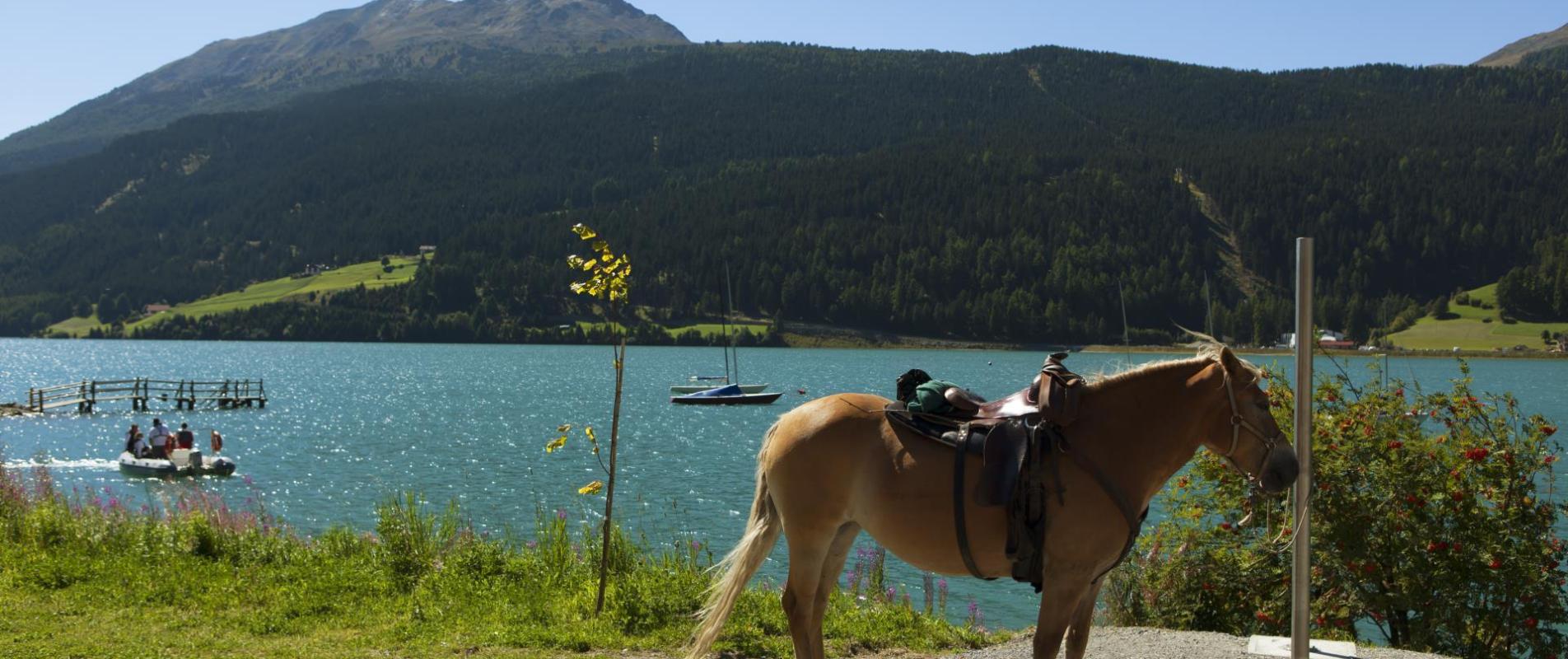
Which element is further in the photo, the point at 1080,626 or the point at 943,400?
the point at 943,400

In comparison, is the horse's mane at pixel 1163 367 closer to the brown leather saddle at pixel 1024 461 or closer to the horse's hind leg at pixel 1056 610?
the brown leather saddle at pixel 1024 461

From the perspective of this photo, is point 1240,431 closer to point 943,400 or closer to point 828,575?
point 943,400

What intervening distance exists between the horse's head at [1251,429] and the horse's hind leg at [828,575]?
205 cm

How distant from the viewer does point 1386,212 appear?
193500mm

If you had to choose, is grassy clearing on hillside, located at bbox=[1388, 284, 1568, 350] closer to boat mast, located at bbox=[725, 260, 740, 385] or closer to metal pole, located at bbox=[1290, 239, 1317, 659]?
boat mast, located at bbox=[725, 260, 740, 385]

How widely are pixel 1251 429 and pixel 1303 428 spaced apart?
105 cm

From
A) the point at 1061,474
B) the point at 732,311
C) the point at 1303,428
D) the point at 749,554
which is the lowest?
the point at 732,311

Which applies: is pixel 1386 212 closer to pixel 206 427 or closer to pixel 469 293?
pixel 469 293

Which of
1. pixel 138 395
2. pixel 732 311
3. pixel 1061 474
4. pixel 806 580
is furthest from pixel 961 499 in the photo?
pixel 732 311

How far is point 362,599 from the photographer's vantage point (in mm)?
9664

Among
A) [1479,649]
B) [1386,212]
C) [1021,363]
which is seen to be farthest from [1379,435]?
[1386,212]

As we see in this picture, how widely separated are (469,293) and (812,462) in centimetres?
18876

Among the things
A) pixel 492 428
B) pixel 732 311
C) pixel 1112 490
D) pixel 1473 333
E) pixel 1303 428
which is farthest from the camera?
pixel 1473 333

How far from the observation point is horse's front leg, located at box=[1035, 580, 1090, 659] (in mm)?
5863
